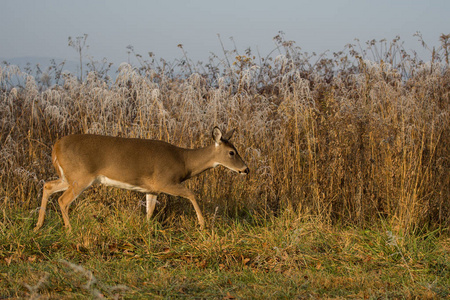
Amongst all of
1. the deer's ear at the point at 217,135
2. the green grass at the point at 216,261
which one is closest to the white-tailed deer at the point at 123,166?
the deer's ear at the point at 217,135

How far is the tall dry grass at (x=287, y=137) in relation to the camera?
23.0ft

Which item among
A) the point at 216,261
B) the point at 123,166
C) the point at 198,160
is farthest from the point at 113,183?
the point at 216,261

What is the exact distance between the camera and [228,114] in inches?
320

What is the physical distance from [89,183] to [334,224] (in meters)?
3.12

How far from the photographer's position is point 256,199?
7.47 meters

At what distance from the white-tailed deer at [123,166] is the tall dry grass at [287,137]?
61 centimetres

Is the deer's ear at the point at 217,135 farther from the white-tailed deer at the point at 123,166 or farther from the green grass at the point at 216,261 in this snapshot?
the green grass at the point at 216,261

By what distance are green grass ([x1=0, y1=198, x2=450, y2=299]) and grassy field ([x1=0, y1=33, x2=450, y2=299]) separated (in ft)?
0.06

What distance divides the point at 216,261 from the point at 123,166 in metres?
1.84

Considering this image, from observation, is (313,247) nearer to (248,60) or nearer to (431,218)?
(431,218)

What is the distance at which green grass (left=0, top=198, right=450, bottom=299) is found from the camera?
4453mm

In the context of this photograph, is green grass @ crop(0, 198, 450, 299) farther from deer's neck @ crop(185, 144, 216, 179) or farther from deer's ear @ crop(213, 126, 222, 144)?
deer's ear @ crop(213, 126, 222, 144)

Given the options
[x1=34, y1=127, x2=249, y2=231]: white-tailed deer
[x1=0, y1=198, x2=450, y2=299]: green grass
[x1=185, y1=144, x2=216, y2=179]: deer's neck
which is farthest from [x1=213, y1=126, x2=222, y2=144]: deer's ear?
[x1=0, y1=198, x2=450, y2=299]: green grass

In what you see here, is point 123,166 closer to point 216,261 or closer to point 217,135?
point 217,135
